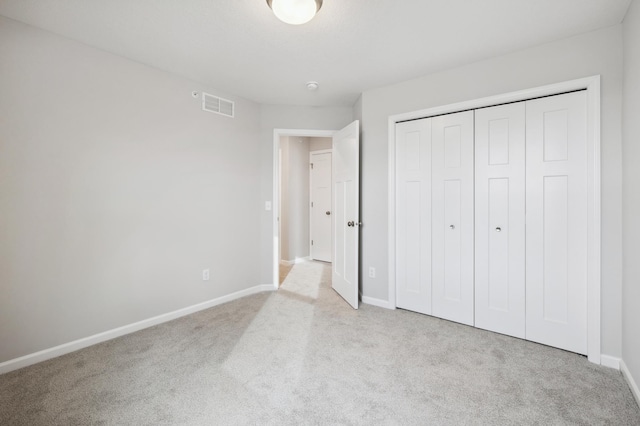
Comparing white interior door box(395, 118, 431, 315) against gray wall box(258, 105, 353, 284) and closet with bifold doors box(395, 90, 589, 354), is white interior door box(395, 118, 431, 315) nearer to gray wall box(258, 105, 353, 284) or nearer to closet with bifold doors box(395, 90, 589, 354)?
closet with bifold doors box(395, 90, 589, 354)

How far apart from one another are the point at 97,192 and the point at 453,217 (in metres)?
3.16

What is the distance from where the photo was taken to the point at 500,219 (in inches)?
98.5

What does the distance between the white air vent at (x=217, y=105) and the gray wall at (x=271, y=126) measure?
485mm

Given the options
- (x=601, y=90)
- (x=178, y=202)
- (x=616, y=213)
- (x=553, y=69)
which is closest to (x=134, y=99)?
(x=178, y=202)

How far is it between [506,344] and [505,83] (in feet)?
7.19

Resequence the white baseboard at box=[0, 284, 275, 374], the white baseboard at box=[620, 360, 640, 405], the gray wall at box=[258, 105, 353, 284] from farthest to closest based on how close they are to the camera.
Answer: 1. the gray wall at box=[258, 105, 353, 284]
2. the white baseboard at box=[0, 284, 275, 374]
3. the white baseboard at box=[620, 360, 640, 405]

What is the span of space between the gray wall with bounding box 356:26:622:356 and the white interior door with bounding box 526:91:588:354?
0.43ft

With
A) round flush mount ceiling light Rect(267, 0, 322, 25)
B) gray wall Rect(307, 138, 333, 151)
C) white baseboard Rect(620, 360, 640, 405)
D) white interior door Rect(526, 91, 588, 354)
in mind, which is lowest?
white baseboard Rect(620, 360, 640, 405)

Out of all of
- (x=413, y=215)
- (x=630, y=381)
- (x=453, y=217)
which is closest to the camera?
(x=630, y=381)

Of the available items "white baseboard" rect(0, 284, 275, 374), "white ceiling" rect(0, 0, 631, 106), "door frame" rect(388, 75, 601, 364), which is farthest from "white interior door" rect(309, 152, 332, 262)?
"door frame" rect(388, 75, 601, 364)

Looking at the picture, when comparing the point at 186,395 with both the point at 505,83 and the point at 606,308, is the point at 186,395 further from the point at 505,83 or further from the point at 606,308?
the point at 505,83

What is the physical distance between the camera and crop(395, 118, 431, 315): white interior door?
9.51 feet

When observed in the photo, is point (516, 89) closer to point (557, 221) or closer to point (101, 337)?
point (557, 221)

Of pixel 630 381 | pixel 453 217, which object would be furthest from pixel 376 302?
pixel 630 381
